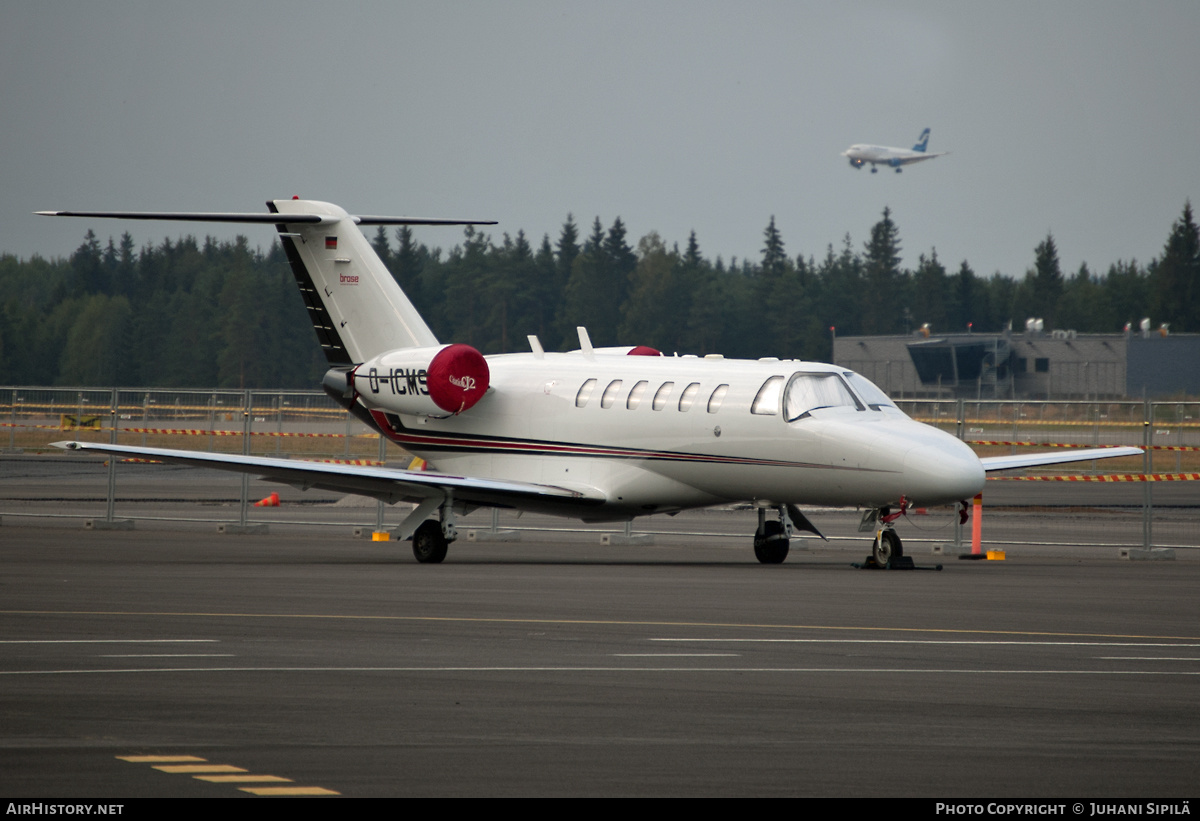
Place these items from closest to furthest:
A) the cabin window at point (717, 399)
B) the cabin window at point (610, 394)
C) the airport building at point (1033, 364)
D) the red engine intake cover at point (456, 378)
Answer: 1. the cabin window at point (717, 399)
2. the cabin window at point (610, 394)
3. the red engine intake cover at point (456, 378)
4. the airport building at point (1033, 364)

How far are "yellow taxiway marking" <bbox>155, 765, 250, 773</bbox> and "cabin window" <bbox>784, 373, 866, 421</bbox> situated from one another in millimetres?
13672

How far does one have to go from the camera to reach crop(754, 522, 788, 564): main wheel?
21391mm

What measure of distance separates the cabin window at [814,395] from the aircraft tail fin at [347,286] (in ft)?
21.4

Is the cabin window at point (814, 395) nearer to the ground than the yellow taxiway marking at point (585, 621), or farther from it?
farther from it

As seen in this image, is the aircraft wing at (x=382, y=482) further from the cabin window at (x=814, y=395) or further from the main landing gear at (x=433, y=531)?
the cabin window at (x=814, y=395)

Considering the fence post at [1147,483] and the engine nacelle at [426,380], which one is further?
the fence post at [1147,483]

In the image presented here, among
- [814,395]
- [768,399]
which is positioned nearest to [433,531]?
[768,399]

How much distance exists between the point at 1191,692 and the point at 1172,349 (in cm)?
11905

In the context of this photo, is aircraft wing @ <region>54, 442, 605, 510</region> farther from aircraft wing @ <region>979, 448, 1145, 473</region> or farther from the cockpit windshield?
aircraft wing @ <region>979, 448, 1145, 473</region>

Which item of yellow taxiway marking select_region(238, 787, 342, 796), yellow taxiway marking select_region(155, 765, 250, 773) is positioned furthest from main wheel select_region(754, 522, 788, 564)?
yellow taxiway marking select_region(238, 787, 342, 796)

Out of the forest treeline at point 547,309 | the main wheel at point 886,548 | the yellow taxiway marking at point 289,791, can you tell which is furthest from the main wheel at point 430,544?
the forest treeline at point 547,309

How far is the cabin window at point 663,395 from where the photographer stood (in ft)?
69.6
